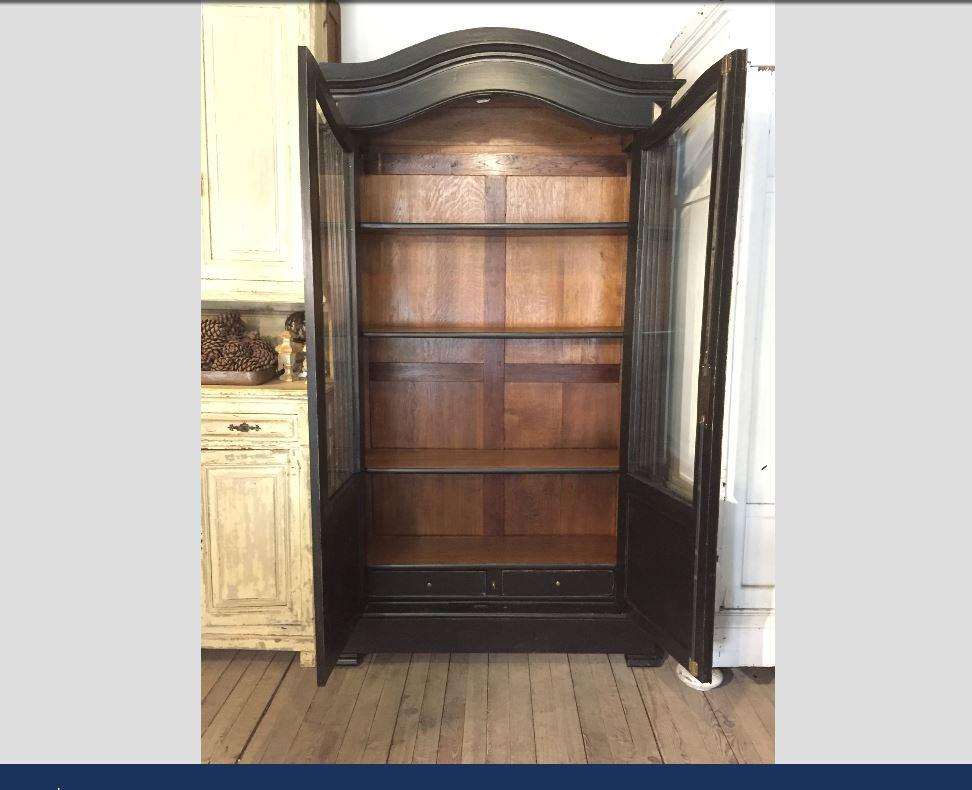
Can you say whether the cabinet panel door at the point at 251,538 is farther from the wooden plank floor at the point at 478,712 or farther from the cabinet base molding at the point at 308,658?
the wooden plank floor at the point at 478,712

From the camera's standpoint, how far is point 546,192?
2395mm

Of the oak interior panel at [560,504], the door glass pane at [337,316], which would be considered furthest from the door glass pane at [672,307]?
the door glass pane at [337,316]

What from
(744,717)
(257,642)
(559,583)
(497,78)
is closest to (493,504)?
(559,583)

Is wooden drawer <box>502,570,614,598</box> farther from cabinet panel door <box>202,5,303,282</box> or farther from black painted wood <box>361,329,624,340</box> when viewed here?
cabinet panel door <box>202,5,303,282</box>

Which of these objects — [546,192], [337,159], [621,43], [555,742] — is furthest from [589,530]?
[621,43]

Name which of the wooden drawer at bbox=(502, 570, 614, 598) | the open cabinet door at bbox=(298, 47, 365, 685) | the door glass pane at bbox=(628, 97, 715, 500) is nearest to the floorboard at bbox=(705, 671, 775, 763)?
the wooden drawer at bbox=(502, 570, 614, 598)

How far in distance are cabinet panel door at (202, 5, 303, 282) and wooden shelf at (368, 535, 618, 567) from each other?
3.39ft

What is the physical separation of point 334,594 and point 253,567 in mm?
445

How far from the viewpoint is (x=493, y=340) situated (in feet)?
8.11

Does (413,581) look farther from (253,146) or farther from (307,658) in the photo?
(253,146)

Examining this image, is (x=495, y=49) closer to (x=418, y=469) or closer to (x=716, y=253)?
(x=716, y=253)

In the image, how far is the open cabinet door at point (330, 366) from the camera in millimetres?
1578

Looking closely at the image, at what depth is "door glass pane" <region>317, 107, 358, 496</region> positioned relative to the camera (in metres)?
1.85

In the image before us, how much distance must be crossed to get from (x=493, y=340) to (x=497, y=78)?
919 millimetres
